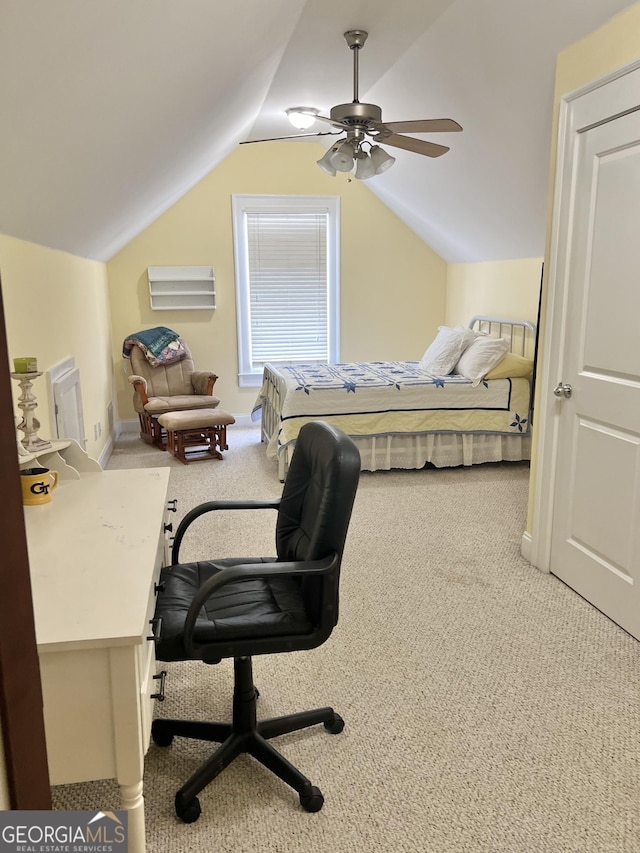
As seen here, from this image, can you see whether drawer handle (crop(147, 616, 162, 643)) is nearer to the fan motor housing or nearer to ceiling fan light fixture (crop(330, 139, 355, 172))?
the fan motor housing

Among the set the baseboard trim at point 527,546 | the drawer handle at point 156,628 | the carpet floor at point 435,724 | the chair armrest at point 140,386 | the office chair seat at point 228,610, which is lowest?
the carpet floor at point 435,724

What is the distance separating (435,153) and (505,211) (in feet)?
4.04

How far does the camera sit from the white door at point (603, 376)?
2461mm

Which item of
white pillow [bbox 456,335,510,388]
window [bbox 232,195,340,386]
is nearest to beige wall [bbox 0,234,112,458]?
window [bbox 232,195,340,386]

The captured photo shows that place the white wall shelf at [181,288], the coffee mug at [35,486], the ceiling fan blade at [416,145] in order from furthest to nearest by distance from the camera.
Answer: the white wall shelf at [181,288], the ceiling fan blade at [416,145], the coffee mug at [35,486]

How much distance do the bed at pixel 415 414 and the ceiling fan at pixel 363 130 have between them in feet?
4.95

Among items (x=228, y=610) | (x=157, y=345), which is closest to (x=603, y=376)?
(x=228, y=610)

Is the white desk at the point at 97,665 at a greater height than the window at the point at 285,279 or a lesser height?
lesser

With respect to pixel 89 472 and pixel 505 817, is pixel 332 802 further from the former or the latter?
pixel 89 472

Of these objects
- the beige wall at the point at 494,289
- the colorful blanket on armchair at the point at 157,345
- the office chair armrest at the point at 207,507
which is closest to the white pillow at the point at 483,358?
the beige wall at the point at 494,289

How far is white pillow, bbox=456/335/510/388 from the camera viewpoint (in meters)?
4.80

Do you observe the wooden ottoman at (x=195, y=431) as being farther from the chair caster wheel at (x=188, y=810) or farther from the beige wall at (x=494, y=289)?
the chair caster wheel at (x=188, y=810)

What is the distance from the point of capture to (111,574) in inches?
58.1

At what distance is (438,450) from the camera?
4809 mm
